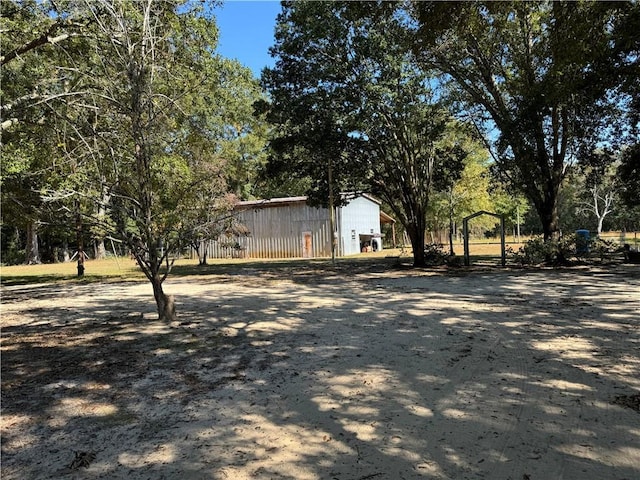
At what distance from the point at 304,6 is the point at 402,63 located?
163 inches

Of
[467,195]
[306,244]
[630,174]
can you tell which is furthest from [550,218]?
[467,195]

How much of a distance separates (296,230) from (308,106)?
1891 cm

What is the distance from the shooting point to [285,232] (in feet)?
120

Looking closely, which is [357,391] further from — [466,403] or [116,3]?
[116,3]

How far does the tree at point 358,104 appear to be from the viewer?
16969 mm

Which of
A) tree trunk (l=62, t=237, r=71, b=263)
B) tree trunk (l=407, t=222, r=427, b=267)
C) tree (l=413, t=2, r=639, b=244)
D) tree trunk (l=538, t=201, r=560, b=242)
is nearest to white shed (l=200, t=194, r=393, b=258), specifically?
tree trunk (l=407, t=222, r=427, b=267)

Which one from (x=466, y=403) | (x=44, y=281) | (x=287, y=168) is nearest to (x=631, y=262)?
(x=287, y=168)

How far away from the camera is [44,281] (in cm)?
2019

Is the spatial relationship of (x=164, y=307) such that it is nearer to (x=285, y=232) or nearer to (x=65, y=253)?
(x=285, y=232)

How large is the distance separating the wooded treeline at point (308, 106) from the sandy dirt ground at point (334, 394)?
2.44m

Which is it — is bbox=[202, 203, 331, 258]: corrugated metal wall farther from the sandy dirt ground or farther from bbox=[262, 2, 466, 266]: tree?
the sandy dirt ground

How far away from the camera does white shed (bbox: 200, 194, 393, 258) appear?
35375 mm

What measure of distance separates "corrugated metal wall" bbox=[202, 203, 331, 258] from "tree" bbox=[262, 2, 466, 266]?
14.4 meters

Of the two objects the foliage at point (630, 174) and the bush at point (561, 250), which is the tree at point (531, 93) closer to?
the bush at point (561, 250)
